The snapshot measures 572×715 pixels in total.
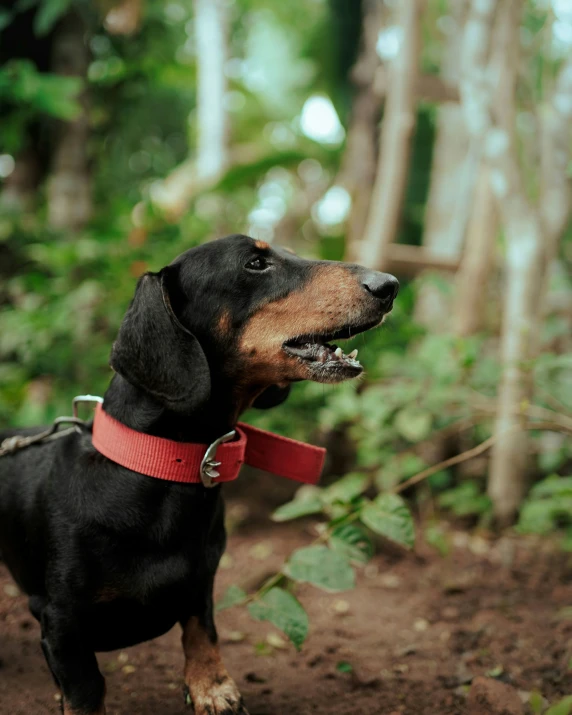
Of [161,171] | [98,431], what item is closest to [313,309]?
[98,431]

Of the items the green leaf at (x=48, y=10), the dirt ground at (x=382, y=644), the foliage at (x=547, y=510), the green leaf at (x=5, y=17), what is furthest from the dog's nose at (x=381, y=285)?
the green leaf at (x=5, y=17)

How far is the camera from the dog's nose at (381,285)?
2227mm

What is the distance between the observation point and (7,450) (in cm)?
257

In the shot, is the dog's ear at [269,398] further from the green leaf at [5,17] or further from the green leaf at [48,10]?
the green leaf at [5,17]

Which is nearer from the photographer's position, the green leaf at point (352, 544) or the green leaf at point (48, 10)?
the green leaf at point (352, 544)

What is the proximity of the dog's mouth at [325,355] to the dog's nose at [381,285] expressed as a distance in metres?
0.09

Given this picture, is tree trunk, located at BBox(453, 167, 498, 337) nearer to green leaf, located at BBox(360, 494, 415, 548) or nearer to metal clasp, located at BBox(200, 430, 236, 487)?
green leaf, located at BBox(360, 494, 415, 548)

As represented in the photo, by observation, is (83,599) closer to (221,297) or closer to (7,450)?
(7,450)

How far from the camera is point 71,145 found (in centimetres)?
667

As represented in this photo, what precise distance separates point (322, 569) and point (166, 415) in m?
0.82

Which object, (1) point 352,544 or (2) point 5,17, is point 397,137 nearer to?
(1) point 352,544

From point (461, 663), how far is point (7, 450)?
2063mm

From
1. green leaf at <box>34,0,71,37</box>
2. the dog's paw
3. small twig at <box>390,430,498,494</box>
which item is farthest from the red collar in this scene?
green leaf at <box>34,0,71,37</box>

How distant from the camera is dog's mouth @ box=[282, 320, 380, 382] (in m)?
2.23
